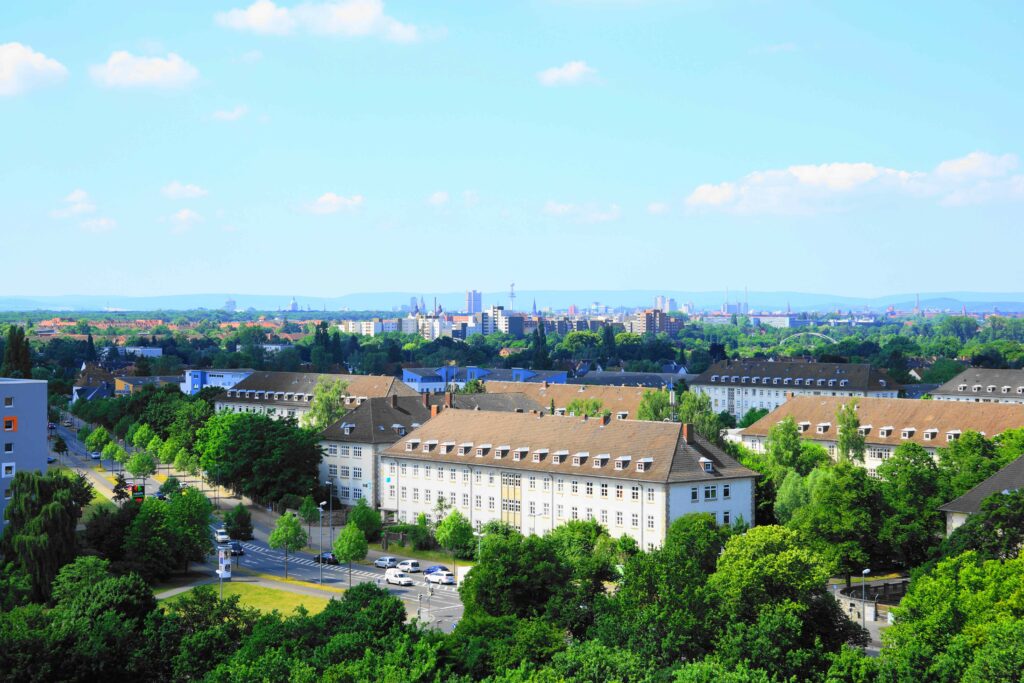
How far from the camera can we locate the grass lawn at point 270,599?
7256cm

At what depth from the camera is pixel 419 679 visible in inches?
2099

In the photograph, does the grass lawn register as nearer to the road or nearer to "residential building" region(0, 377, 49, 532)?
the road

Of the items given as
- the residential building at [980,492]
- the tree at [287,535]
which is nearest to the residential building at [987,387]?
the residential building at [980,492]

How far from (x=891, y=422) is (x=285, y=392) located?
7028cm

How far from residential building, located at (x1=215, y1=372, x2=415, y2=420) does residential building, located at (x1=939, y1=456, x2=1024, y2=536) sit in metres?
74.1

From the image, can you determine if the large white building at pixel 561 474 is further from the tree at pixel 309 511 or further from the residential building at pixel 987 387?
the residential building at pixel 987 387

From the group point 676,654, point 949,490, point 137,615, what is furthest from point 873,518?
point 137,615

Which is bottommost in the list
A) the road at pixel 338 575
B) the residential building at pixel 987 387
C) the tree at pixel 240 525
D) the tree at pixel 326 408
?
the road at pixel 338 575

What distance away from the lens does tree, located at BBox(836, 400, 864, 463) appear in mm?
111812

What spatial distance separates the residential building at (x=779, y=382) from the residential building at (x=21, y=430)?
107 meters

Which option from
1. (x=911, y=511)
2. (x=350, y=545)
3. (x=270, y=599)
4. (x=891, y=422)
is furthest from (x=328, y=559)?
(x=891, y=422)

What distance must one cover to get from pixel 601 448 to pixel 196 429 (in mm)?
52166

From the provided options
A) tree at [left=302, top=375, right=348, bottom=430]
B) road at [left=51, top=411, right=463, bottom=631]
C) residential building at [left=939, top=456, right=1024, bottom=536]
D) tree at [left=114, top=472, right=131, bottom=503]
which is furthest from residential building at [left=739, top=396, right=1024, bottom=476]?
tree at [left=114, top=472, right=131, bottom=503]

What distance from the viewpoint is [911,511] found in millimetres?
79938
